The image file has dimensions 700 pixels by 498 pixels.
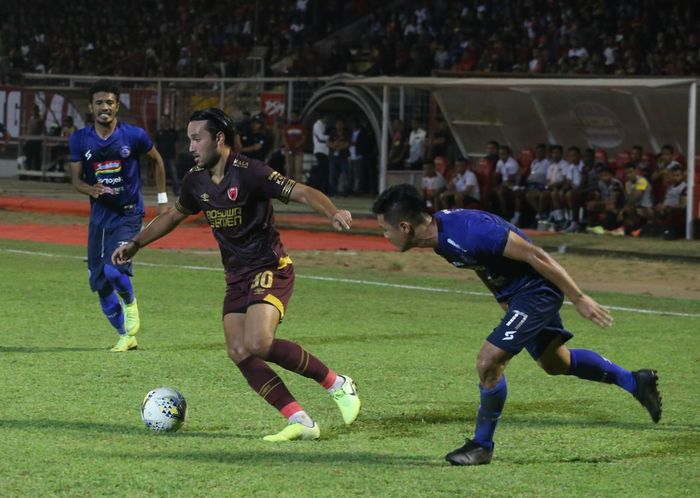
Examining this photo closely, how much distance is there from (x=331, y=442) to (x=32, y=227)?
1835cm

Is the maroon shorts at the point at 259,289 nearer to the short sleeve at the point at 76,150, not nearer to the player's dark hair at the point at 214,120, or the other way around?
the player's dark hair at the point at 214,120

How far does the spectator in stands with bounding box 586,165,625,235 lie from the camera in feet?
79.0

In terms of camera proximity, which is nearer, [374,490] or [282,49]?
[374,490]

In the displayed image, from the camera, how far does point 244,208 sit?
831 cm

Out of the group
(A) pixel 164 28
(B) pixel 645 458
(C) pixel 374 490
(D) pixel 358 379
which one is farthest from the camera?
(A) pixel 164 28

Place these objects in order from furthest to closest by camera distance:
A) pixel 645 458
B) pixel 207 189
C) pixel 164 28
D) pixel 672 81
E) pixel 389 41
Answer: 1. pixel 164 28
2. pixel 389 41
3. pixel 672 81
4. pixel 207 189
5. pixel 645 458

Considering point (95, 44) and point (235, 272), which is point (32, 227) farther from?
point (95, 44)

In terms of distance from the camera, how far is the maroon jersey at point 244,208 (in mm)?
8281

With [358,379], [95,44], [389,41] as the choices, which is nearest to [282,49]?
[389,41]

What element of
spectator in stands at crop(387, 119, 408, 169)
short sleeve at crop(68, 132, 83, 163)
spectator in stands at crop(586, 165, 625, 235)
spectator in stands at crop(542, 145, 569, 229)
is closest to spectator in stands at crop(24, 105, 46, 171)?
spectator in stands at crop(387, 119, 408, 169)

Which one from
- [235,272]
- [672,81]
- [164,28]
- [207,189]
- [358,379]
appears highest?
[164,28]

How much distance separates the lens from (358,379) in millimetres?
10305

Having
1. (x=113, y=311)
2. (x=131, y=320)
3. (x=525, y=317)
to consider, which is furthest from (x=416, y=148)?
(x=525, y=317)

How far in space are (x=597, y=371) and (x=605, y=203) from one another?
1633 cm
